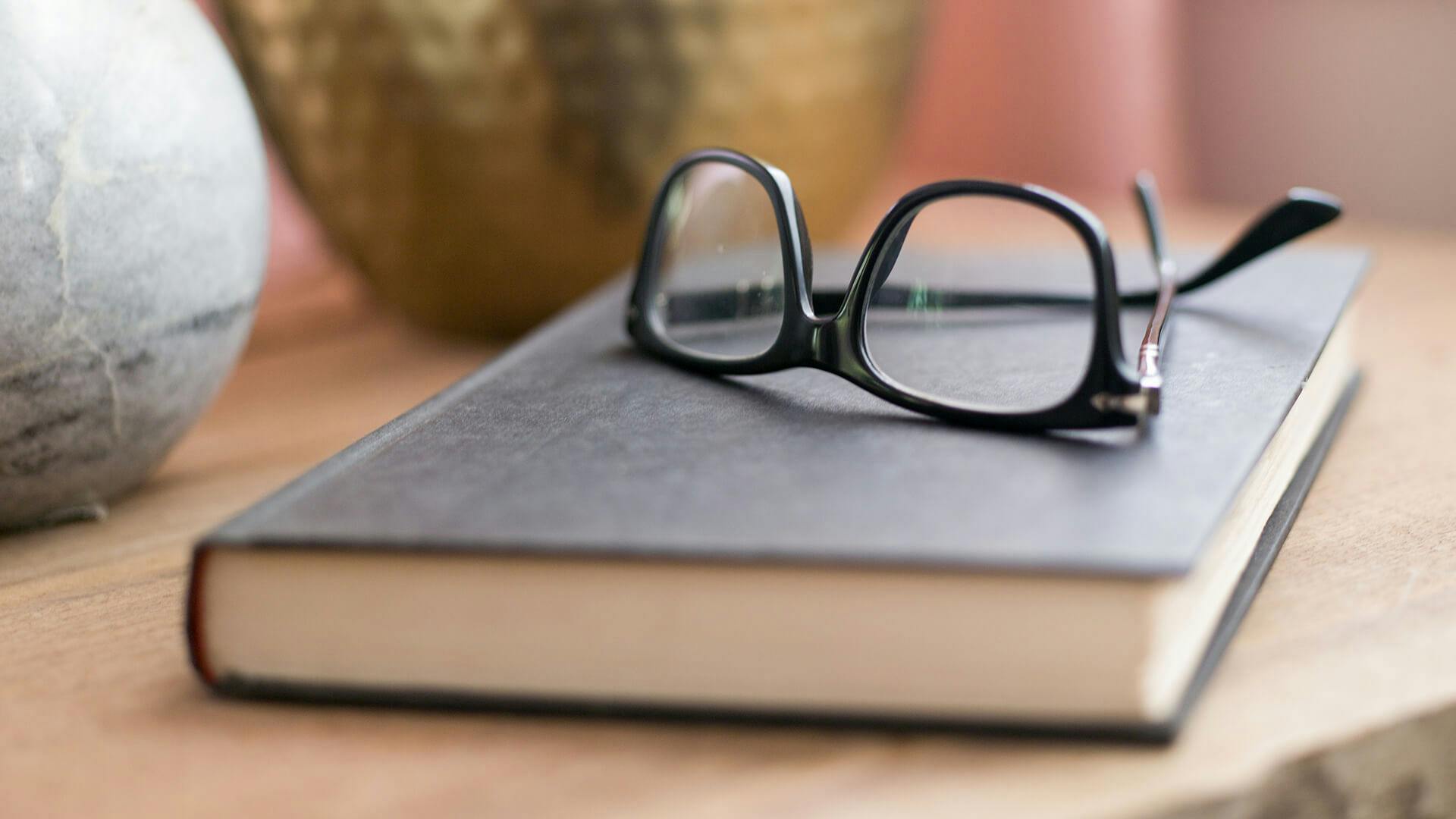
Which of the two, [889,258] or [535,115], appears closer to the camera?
[889,258]

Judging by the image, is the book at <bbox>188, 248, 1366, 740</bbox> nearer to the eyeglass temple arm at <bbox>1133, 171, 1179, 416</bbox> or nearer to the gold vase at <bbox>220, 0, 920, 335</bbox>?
the eyeglass temple arm at <bbox>1133, 171, 1179, 416</bbox>

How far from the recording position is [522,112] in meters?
0.64

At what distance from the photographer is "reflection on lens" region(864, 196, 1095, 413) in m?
0.40

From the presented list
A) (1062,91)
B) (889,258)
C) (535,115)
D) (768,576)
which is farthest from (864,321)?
(1062,91)

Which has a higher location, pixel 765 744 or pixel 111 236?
pixel 111 236

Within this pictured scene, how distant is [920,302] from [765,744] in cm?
23

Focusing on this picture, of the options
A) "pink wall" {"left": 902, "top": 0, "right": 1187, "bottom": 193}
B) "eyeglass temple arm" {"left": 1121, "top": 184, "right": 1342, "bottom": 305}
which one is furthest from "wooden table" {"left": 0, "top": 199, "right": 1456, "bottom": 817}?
"pink wall" {"left": 902, "top": 0, "right": 1187, "bottom": 193}

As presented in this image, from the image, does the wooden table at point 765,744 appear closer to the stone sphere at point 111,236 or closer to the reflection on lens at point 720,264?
the stone sphere at point 111,236

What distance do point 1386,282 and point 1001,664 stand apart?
58cm

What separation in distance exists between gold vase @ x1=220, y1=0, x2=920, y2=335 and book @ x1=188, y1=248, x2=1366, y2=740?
12.1 inches

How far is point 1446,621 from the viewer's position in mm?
337

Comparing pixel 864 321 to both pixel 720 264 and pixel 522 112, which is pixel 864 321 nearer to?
pixel 720 264

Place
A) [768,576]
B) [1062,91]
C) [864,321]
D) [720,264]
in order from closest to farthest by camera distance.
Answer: [768,576] → [864,321] → [720,264] → [1062,91]

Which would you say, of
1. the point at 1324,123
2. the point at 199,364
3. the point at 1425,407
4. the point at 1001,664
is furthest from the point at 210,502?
the point at 1324,123
